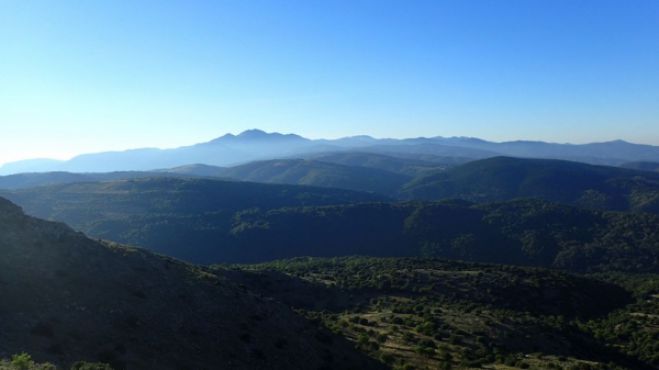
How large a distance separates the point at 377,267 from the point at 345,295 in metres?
26.9

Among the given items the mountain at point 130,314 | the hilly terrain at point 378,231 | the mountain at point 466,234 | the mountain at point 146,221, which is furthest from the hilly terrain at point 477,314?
the mountain at point 146,221

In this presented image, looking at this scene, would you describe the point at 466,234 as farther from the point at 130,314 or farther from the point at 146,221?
the point at 130,314

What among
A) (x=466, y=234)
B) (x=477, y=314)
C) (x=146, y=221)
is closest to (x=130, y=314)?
(x=477, y=314)

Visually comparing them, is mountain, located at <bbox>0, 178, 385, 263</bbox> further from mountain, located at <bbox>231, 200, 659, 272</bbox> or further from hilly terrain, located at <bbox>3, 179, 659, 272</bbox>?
mountain, located at <bbox>231, 200, 659, 272</bbox>

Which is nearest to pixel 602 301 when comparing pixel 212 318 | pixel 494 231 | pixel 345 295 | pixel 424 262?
pixel 424 262

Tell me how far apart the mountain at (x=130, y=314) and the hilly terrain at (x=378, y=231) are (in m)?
116

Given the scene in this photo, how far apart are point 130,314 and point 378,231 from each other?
154 meters

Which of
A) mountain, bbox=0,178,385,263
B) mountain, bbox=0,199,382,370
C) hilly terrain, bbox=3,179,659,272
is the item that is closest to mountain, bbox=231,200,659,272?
hilly terrain, bbox=3,179,659,272

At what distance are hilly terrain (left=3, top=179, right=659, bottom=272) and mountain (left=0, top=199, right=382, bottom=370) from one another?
116 meters

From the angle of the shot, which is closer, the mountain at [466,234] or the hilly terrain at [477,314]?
the hilly terrain at [477,314]

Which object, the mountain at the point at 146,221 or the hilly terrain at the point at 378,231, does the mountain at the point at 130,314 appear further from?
the mountain at the point at 146,221

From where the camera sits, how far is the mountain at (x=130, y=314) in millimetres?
23344

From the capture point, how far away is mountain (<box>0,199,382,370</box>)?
23344mm

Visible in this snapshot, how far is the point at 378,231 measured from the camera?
178875 mm
